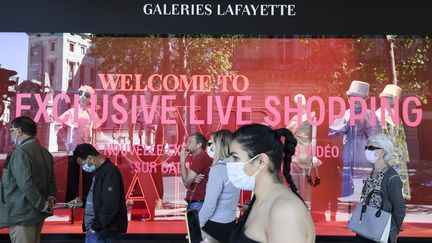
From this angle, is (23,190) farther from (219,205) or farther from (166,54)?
(166,54)

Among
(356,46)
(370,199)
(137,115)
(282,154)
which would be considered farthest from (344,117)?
(282,154)

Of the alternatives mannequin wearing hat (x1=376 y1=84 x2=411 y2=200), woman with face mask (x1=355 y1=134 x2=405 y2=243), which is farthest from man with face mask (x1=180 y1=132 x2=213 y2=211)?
mannequin wearing hat (x1=376 y1=84 x2=411 y2=200)

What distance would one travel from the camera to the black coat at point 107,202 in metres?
4.66

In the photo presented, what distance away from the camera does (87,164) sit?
5.09 metres

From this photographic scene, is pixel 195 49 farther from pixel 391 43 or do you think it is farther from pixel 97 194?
pixel 97 194

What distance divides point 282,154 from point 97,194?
8.98ft

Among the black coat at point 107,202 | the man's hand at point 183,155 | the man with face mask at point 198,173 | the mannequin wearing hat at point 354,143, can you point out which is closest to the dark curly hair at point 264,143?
the black coat at point 107,202

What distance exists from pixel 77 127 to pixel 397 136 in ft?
14.2

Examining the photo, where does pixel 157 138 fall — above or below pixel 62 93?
below

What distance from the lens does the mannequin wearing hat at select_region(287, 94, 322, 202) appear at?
7.60 metres

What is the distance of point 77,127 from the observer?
24.8 feet

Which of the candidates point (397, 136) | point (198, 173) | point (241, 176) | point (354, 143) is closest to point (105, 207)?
point (198, 173)

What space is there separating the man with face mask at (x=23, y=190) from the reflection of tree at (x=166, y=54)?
2.38 metres

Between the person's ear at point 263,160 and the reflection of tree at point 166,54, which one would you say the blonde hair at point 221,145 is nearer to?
the person's ear at point 263,160
